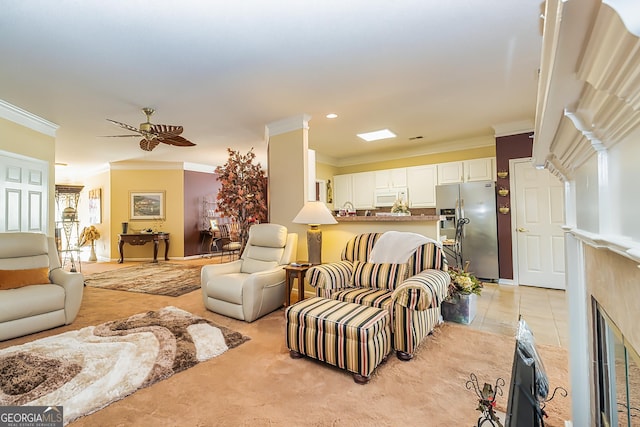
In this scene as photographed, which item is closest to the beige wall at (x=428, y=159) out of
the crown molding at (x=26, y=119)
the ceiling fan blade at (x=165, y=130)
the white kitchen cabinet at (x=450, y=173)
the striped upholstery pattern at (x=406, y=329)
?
the white kitchen cabinet at (x=450, y=173)

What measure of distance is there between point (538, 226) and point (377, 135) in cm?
275

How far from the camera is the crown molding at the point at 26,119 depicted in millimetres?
3467

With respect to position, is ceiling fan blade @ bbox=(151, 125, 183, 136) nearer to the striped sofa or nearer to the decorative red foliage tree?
Answer: the decorative red foliage tree

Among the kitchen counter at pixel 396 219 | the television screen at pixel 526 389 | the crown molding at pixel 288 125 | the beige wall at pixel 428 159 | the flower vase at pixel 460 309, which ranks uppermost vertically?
the crown molding at pixel 288 125

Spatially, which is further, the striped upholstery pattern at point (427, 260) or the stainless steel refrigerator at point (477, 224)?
the stainless steel refrigerator at point (477, 224)

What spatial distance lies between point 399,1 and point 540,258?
4.10 m

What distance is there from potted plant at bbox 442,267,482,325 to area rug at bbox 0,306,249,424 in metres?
2.05

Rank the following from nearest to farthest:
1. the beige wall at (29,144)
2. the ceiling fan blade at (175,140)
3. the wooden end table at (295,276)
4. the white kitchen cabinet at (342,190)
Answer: the wooden end table at (295,276), the beige wall at (29,144), the ceiling fan blade at (175,140), the white kitchen cabinet at (342,190)

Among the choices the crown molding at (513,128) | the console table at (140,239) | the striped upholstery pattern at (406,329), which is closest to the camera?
the striped upholstery pattern at (406,329)

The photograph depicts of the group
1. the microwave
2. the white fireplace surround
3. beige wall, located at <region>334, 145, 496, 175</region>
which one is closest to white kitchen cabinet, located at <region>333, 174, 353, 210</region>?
beige wall, located at <region>334, 145, 496, 175</region>

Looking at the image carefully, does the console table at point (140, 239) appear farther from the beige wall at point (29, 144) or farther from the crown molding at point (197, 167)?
the beige wall at point (29, 144)

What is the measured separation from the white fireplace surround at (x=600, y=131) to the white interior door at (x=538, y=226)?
143 inches

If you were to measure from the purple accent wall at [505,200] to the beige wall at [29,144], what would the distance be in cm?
665

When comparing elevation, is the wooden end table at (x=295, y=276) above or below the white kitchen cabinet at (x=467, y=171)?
below
